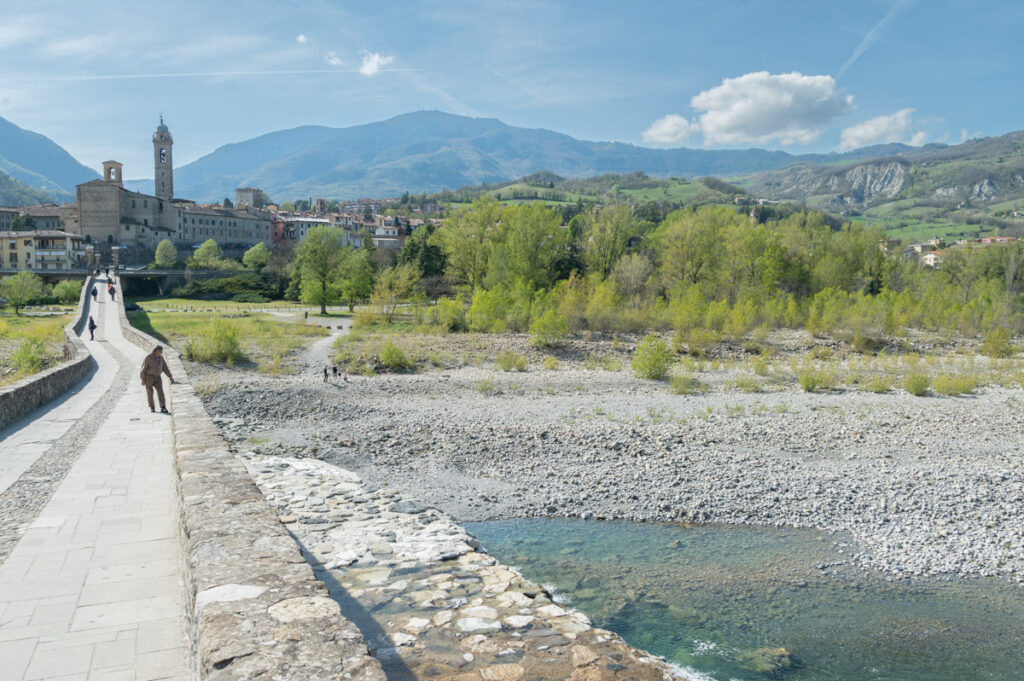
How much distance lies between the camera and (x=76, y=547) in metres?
6.43

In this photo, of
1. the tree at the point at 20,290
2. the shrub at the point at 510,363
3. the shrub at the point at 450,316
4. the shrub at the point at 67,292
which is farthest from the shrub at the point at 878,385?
the shrub at the point at 67,292

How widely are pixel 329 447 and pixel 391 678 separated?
13.3 meters

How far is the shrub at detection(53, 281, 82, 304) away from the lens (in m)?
66.3

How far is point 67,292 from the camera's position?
66.8 m

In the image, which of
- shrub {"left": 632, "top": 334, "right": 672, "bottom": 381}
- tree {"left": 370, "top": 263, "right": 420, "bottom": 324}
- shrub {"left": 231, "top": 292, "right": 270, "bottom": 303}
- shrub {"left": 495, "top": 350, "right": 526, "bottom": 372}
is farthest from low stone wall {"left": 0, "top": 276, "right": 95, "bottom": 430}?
shrub {"left": 231, "top": 292, "right": 270, "bottom": 303}

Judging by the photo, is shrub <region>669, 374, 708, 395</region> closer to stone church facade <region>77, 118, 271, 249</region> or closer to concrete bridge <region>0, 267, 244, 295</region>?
concrete bridge <region>0, 267, 244, 295</region>

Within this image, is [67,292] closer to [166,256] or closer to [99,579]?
[166,256]

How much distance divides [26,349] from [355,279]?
33.2m

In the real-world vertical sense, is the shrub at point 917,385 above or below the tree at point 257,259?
below

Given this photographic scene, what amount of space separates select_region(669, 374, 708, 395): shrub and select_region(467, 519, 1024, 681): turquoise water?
1388cm

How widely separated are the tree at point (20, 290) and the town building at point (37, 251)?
26744mm

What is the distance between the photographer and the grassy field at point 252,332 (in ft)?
108

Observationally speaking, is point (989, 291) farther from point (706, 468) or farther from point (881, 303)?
point (706, 468)

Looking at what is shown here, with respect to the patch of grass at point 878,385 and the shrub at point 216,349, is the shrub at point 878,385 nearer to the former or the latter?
the patch of grass at point 878,385
